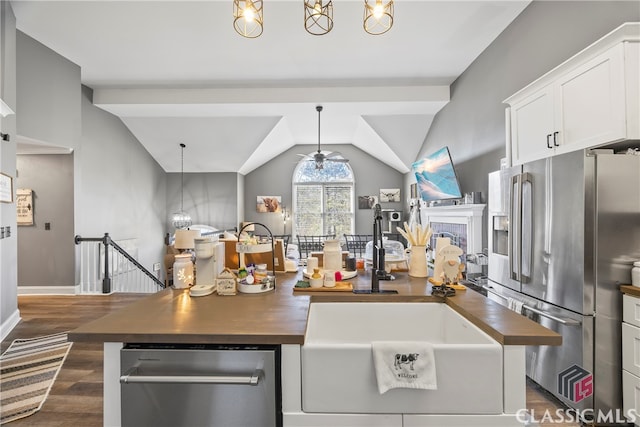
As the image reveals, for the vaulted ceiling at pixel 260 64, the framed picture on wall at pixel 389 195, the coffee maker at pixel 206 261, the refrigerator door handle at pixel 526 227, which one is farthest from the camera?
the framed picture on wall at pixel 389 195

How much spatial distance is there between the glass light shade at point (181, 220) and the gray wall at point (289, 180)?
1564 mm

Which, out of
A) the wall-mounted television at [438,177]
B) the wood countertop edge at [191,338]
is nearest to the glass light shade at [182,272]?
the wood countertop edge at [191,338]

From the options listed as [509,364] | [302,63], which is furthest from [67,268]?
[509,364]

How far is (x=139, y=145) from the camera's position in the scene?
6.57m

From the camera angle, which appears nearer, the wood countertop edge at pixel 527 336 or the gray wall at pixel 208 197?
the wood countertop edge at pixel 527 336

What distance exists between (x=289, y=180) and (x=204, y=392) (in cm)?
778

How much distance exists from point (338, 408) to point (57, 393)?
6.82 ft

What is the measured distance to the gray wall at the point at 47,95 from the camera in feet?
11.6

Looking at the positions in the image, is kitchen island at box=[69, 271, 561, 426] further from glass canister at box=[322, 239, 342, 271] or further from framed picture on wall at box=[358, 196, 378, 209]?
framed picture on wall at box=[358, 196, 378, 209]

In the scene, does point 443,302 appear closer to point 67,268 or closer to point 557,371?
point 557,371

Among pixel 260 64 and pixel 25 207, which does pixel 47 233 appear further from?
pixel 260 64

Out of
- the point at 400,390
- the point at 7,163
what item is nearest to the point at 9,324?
the point at 7,163

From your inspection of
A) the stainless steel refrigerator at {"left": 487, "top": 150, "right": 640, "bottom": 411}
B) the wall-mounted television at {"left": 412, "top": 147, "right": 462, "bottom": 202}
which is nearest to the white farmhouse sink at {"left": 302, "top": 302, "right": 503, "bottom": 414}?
the stainless steel refrigerator at {"left": 487, "top": 150, "right": 640, "bottom": 411}

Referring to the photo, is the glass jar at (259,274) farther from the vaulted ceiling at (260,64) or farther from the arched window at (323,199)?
the arched window at (323,199)
